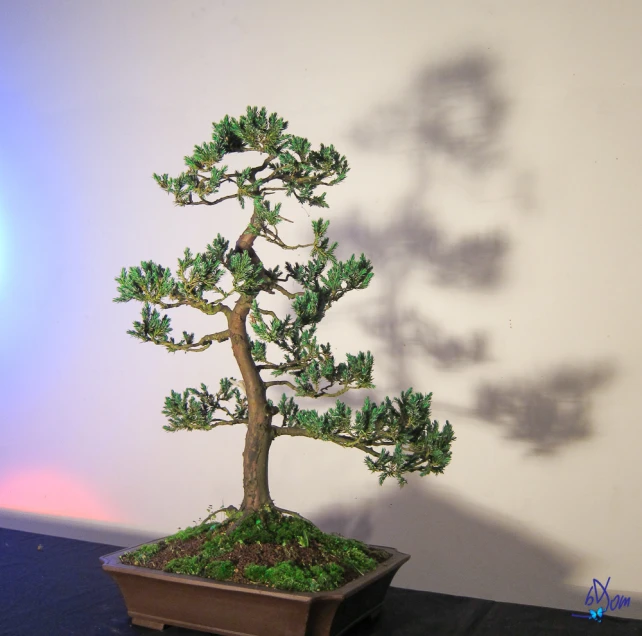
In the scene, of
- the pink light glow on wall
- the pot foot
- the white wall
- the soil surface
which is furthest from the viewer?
the pink light glow on wall

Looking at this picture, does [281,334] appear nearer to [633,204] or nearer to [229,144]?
[229,144]

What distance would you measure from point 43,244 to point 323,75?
1.38m

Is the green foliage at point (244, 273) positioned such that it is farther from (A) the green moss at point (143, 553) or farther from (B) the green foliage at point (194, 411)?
(A) the green moss at point (143, 553)

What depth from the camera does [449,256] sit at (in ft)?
7.61

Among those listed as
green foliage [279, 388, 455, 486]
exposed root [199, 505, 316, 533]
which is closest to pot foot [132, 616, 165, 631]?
exposed root [199, 505, 316, 533]

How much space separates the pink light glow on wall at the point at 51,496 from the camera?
9.82 feet

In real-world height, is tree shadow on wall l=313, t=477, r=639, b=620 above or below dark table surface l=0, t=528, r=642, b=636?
above

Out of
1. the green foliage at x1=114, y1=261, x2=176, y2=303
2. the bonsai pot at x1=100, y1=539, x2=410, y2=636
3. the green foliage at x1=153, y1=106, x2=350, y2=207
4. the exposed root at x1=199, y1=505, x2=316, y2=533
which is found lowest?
the bonsai pot at x1=100, y1=539, x2=410, y2=636

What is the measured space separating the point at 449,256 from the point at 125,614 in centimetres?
137

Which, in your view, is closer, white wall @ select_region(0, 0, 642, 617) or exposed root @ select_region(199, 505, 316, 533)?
exposed root @ select_region(199, 505, 316, 533)

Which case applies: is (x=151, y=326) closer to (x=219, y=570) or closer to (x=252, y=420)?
(x=252, y=420)

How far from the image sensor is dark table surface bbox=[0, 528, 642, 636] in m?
1.79

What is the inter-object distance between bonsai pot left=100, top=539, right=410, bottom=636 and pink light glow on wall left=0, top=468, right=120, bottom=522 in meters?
1.25

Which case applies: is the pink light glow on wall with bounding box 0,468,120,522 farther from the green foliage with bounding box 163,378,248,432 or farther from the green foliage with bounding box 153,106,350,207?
the green foliage with bounding box 153,106,350,207
